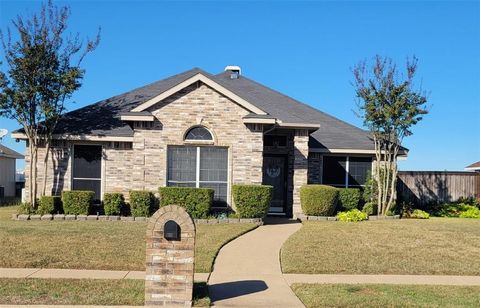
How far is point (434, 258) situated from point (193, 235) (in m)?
6.24

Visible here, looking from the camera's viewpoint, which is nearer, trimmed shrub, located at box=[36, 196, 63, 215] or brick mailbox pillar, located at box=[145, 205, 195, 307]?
brick mailbox pillar, located at box=[145, 205, 195, 307]

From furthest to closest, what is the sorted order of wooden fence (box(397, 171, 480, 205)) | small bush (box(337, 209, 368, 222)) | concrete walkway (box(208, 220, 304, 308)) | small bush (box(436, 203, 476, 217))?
wooden fence (box(397, 171, 480, 205)) → small bush (box(436, 203, 476, 217)) → small bush (box(337, 209, 368, 222)) → concrete walkway (box(208, 220, 304, 308))

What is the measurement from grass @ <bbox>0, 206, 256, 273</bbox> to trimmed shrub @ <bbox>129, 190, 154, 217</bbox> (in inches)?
39.5

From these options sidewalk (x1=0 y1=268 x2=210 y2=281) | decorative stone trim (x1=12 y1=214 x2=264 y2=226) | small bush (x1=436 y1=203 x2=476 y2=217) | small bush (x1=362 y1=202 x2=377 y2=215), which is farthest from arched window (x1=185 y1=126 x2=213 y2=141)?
small bush (x1=436 y1=203 x2=476 y2=217)

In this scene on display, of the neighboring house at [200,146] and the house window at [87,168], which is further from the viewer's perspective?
the house window at [87,168]

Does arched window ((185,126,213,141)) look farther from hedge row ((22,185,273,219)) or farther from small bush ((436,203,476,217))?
small bush ((436,203,476,217))

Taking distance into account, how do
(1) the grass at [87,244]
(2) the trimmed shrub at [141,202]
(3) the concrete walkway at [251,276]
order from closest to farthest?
(3) the concrete walkway at [251,276]
(1) the grass at [87,244]
(2) the trimmed shrub at [141,202]

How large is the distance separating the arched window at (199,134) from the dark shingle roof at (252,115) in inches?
64.9

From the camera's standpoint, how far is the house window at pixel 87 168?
1861 centimetres

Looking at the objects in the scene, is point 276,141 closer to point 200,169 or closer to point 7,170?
point 200,169

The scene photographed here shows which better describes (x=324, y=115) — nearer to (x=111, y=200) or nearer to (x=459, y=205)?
(x=459, y=205)

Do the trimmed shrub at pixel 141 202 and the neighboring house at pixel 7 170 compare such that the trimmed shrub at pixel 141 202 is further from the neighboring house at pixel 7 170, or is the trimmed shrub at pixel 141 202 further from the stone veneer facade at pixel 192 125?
the neighboring house at pixel 7 170

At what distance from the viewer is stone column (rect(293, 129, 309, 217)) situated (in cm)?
1881

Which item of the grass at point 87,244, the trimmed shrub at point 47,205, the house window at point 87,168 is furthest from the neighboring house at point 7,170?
the grass at point 87,244
